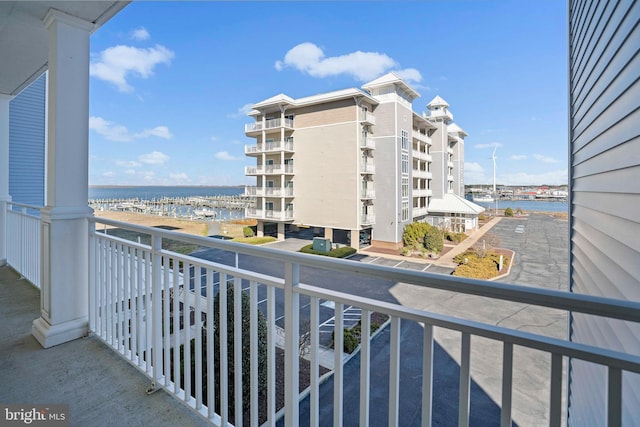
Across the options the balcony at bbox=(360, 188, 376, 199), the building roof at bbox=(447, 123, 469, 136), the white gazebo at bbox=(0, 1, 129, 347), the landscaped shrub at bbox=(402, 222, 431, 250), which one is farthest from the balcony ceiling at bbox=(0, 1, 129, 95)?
the building roof at bbox=(447, 123, 469, 136)

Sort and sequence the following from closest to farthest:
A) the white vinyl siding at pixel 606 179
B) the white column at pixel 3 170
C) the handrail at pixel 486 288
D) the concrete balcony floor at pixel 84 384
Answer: the handrail at pixel 486 288, the white vinyl siding at pixel 606 179, the concrete balcony floor at pixel 84 384, the white column at pixel 3 170

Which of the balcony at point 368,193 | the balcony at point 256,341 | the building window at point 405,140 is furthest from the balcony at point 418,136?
the balcony at point 256,341

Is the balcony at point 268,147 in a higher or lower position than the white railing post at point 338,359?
higher

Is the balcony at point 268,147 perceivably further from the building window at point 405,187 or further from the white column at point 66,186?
the white column at point 66,186

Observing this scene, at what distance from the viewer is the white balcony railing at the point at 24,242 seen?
8.98 ft

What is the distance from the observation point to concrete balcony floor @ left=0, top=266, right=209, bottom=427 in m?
1.36

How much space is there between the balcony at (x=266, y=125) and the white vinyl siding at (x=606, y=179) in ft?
42.2

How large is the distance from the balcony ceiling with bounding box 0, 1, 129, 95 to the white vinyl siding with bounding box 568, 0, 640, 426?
2448 mm

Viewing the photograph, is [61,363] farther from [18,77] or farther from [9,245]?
[18,77]

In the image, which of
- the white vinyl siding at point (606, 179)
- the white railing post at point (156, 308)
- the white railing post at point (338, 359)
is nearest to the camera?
the white railing post at point (338, 359)

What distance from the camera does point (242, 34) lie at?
9.00 m

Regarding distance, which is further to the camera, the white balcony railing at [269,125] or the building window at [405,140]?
the white balcony railing at [269,125]

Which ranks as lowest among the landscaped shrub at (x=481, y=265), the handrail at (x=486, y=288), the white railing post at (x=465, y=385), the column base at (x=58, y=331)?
the landscaped shrub at (x=481, y=265)

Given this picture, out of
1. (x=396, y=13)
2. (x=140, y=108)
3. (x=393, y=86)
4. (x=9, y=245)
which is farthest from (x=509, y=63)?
(x=140, y=108)
